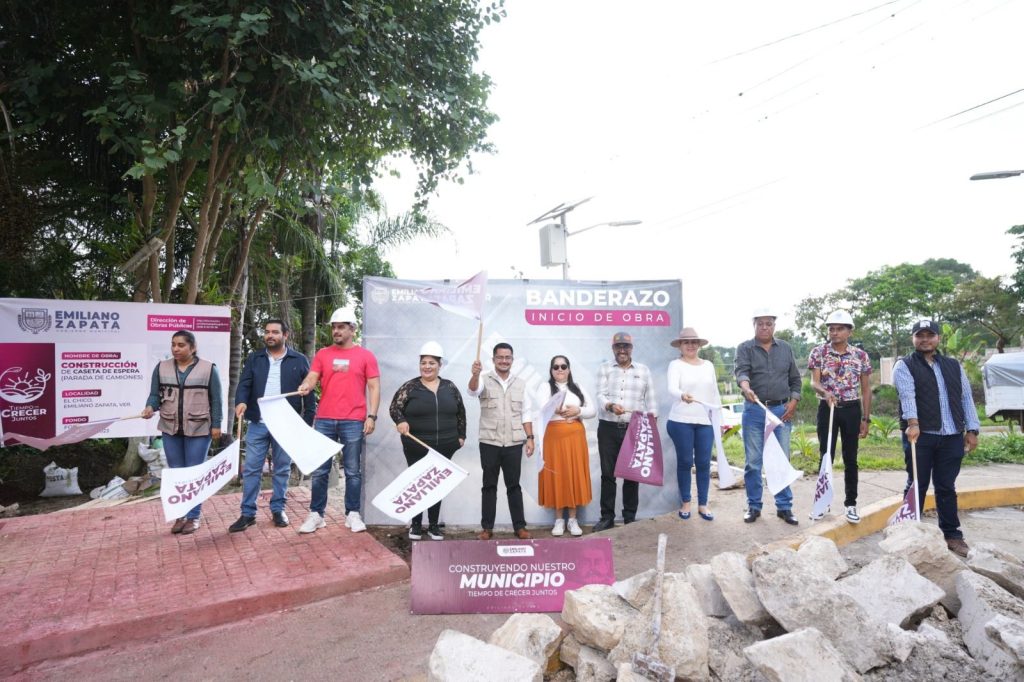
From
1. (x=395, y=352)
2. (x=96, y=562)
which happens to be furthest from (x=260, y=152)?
(x=96, y=562)

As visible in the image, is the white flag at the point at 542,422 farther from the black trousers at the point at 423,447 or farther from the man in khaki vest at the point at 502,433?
the black trousers at the point at 423,447

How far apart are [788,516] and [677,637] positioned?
3.36m

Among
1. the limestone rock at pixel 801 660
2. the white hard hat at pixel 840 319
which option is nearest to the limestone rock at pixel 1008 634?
the limestone rock at pixel 801 660

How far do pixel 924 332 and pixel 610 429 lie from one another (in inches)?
107

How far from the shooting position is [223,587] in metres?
4.09

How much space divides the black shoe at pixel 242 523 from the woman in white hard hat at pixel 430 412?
1.52 m

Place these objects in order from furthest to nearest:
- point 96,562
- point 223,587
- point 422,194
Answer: point 422,194, point 96,562, point 223,587

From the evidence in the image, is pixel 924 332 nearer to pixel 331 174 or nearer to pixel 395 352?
pixel 395 352

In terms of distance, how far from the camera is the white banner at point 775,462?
5344mm

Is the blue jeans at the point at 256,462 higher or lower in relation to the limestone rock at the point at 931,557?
higher

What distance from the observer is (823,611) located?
290cm

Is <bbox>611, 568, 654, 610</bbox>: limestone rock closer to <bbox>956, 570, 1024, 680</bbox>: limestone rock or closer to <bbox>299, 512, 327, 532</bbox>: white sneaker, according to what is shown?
<bbox>956, 570, 1024, 680</bbox>: limestone rock

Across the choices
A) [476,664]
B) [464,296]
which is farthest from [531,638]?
[464,296]

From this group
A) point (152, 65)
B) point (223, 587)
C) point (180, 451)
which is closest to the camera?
point (223, 587)
